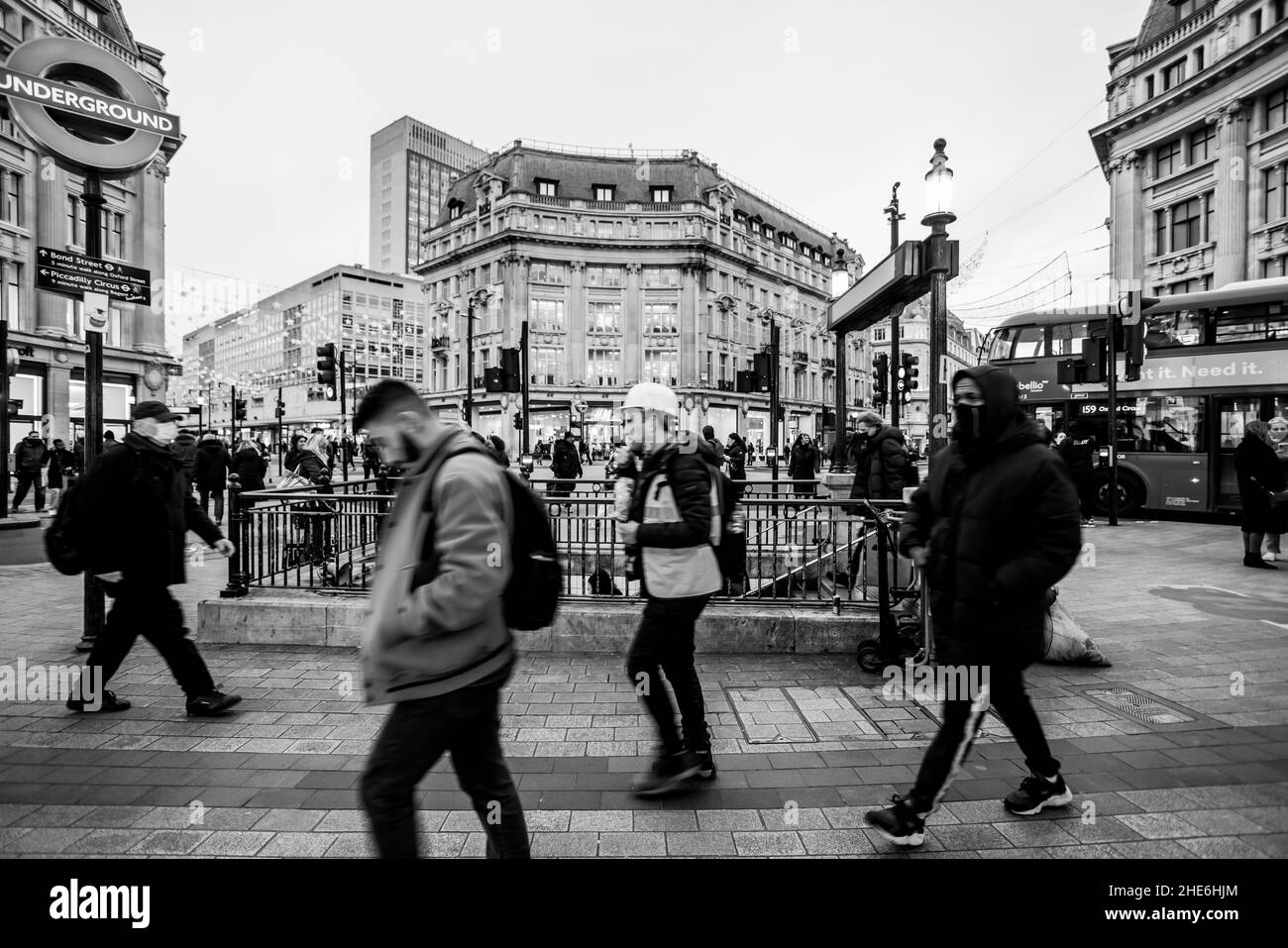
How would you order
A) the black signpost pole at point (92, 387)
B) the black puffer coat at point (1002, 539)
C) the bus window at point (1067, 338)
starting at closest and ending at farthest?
the black puffer coat at point (1002, 539) < the black signpost pole at point (92, 387) < the bus window at point (1067, 338)

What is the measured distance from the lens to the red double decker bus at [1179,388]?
44.9ft

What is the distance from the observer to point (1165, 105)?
33250mm

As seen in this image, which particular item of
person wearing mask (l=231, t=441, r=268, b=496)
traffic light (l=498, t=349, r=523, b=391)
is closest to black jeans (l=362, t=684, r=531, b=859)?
person wearing mask (l=231, t=441, r=268, b=496)

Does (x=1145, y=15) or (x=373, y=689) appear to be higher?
(x=1145, y=15)

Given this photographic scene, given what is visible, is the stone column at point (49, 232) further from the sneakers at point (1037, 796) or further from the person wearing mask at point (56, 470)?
the sneakers at point (1037, 796)

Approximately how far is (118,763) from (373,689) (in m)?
2.62

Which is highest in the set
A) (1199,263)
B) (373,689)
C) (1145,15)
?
(1145,15)

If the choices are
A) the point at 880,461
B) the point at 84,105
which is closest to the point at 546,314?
the point at 880,461

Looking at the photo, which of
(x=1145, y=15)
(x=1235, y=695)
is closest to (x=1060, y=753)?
(x=1235, y=695)

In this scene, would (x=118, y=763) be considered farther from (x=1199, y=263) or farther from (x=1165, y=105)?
(x=1165, y=105)

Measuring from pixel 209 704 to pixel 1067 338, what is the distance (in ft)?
60.7

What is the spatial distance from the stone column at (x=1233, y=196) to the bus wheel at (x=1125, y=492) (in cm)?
2214

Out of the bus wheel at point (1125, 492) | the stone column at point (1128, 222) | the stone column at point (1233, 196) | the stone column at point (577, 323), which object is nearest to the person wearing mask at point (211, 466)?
the bus wheel at point (1125, 492)
